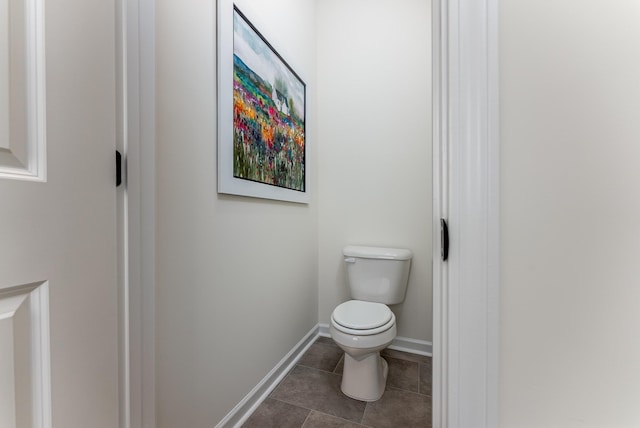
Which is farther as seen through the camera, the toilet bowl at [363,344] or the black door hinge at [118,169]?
the toilet bowl at [363,344]

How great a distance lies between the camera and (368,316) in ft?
4.66

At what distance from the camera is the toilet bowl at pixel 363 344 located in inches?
50.7

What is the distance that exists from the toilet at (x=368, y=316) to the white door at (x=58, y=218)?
3.14ft

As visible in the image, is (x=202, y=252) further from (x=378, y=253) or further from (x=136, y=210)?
(x=378, y=253)

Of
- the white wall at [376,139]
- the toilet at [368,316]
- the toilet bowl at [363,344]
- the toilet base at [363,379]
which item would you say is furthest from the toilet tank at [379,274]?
the toilet base at [363,379]

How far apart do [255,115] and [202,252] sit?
0.70m

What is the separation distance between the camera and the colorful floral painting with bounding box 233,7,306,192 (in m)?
1.15

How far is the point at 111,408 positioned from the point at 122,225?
0.44 metres

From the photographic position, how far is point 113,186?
0.63m

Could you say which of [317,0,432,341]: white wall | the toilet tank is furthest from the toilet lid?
[317,0,432,341]: white wall

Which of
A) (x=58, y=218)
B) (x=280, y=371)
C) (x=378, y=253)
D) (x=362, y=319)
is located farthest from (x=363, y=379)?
(x=58, y=218)

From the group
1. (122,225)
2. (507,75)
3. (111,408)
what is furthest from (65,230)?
(507,75)

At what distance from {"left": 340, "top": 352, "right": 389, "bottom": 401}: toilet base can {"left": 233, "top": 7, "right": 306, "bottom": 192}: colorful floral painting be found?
41.5 inches

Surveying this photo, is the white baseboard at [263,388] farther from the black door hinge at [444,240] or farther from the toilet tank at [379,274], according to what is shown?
the black door hinge at [444,240]
